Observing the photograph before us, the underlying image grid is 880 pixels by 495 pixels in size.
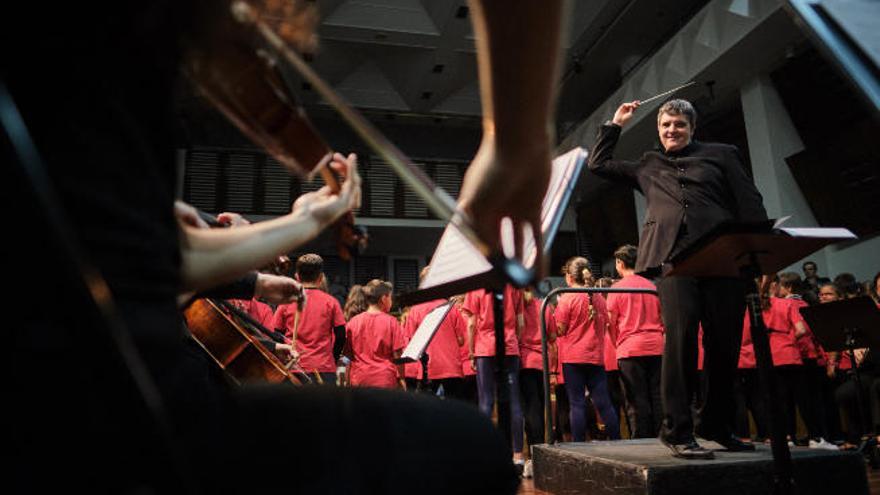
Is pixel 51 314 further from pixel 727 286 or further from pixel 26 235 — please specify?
pixel 727 286

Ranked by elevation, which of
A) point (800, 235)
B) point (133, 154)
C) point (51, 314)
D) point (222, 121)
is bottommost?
point (51, 314)

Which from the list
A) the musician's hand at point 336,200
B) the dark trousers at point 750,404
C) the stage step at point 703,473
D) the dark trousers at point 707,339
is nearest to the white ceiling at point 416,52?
the dark trousers at point 750,404

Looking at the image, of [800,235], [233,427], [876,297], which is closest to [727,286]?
[800,235]

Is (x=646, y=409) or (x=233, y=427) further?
(x=646, y=409)

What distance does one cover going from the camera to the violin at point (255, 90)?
49 cm

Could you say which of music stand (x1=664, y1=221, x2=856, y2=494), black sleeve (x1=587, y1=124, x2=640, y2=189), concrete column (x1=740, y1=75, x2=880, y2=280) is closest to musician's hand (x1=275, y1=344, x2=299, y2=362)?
music stand (x1=664, y1=221, x2=856, y2=494)

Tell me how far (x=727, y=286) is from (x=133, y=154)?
3.02 meters

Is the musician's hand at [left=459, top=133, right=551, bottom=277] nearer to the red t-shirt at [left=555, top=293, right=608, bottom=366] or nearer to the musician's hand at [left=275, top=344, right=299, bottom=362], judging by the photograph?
the musician's hand at [left=275, top=344, right=299, bottom=362]

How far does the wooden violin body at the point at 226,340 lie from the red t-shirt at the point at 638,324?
9.90 feet

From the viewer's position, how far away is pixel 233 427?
454 mm

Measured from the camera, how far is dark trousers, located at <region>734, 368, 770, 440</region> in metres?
5.62

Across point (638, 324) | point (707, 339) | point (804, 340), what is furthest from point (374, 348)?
point (804, 340)

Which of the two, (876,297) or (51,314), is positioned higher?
(876,297)

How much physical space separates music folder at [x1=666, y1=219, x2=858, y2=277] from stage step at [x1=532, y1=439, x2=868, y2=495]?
796 mm
